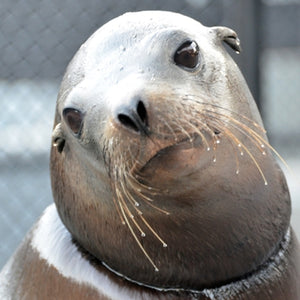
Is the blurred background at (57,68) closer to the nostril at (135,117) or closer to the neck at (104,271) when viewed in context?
the neck at (104,271)

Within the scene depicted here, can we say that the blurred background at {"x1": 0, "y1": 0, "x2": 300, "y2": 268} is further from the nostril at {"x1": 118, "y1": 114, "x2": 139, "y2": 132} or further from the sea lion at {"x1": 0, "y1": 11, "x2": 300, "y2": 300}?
the nostril at {"x1": 118, "y1": 114, "x2": 139, "y2": 132}

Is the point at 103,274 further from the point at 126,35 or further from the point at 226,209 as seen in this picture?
the point at 126,35

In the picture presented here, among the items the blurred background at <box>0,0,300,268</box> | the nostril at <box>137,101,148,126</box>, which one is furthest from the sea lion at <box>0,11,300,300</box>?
the blurred background at <box>0,0,300,268</box>

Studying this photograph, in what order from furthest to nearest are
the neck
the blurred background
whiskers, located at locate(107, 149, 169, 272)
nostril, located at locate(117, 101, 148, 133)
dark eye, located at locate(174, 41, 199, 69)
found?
the blurred background → the neck → dark eye, located at locate(174, 41, 199, 69) → whiskers, located at locate(107, 149, 169, 272) → nostril, located at locate(117, 101, 148, 133)

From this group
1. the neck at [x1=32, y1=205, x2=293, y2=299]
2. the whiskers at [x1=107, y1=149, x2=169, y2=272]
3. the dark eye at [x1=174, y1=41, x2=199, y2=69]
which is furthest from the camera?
the neck at [x1=32, y1=205, x2=293, y2=299]

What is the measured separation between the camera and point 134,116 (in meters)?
1.37

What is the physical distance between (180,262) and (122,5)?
275 centimetres

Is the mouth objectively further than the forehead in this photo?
No

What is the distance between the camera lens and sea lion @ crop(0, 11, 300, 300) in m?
1.47

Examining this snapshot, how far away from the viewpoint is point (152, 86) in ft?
4.79

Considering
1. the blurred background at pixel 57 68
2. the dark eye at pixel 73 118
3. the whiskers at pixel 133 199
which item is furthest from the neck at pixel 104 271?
the blurred background at pixel 57 68

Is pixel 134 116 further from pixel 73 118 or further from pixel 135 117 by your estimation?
pixel 73 118

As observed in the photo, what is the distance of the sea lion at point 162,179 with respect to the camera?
1.47 m

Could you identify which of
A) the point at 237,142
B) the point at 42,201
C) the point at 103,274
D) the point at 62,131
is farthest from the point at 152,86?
the point at 42,201
